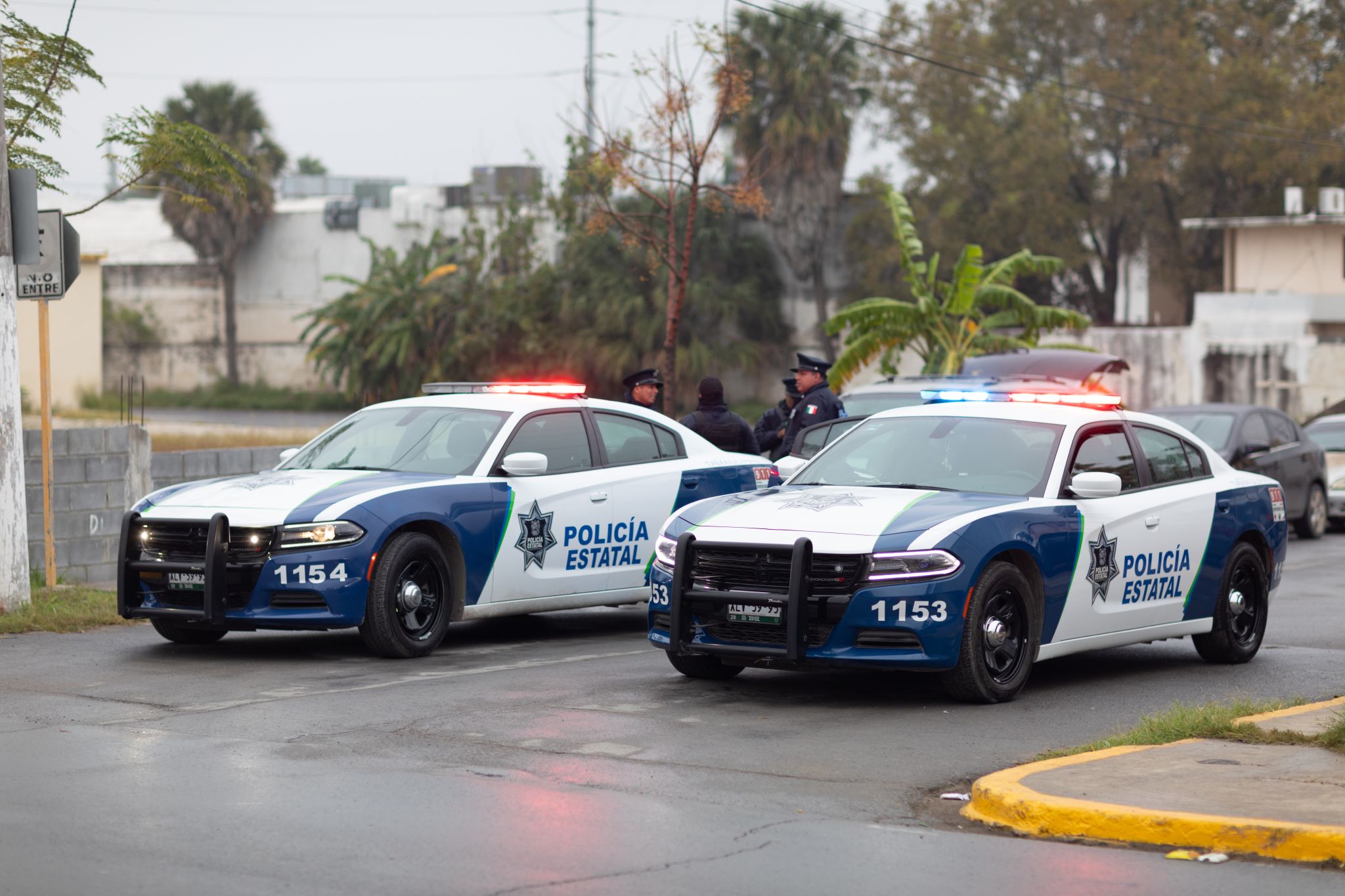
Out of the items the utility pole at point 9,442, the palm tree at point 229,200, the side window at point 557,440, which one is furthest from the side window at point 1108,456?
the palm tree at point 229,200

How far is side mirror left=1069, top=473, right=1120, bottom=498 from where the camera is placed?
9516 millimetres

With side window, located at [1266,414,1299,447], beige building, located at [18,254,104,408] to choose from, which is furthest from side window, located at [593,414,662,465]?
beige building, located at [18,254,104,408]

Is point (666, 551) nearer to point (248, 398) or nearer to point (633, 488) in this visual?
point (633, 488)

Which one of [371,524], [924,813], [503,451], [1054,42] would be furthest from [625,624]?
[1054,42]

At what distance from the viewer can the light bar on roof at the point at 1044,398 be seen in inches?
418

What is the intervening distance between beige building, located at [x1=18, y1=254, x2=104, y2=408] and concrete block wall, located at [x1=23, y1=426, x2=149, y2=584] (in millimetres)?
26185

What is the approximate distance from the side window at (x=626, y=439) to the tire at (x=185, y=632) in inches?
110

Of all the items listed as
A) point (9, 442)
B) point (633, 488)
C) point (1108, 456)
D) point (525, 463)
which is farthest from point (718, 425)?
point (9, 442)

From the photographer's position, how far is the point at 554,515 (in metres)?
11.5

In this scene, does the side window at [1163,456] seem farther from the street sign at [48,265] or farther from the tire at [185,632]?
the street sign at [48,265]

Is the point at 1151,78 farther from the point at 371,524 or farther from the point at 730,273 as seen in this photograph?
the point at 371,524

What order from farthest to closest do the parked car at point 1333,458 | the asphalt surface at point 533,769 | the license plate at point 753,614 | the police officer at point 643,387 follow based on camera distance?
the parked car at point 1333,458 < the police officer at point 643,387 < the license plate at point 753,614 < the asphalt surface at point 533,769

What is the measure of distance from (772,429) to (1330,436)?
11.3m

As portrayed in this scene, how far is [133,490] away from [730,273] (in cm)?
3552
